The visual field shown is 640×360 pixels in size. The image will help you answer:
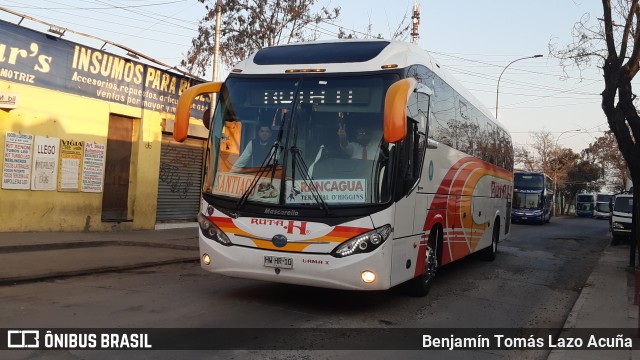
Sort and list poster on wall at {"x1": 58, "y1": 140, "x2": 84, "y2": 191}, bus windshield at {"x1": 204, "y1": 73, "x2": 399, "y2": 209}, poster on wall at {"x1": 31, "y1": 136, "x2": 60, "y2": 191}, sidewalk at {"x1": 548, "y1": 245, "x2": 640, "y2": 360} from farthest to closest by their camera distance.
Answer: poster on wall at {"x1": 58, "y1": 140, "x2": 84, "y2": 191}
poster on wall at {"x1": 31, "y1": 136, "x2": 60, "y2": 191}
bus windshield at {"x1": 204, "y1": 73, "x2": 399, "y2": 209}
sidewalk at {"x1": 548, "y1": 245, "x2": 640, "y2": 360}

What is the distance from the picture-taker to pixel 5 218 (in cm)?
1316

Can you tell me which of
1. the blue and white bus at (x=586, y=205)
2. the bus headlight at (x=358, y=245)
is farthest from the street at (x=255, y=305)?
the blue and white bus at (x=586, y=205)

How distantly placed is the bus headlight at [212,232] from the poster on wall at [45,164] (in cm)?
849

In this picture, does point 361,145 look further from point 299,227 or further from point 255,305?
point 255,305

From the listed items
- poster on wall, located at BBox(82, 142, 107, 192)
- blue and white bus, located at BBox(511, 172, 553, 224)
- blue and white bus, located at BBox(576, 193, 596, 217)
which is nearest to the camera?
poster on wall, located at BBox(82, 142, 107, 192)

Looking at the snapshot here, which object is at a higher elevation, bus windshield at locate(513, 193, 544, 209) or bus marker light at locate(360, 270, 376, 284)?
bus windshield at locate(513, 193, 544, 209)

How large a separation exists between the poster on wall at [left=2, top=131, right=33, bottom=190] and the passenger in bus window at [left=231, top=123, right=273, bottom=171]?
8737mm

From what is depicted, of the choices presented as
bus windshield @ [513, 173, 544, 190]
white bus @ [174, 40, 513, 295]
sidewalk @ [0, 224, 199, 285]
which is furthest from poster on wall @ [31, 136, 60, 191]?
bus windshield @ [513, 173, 544, 190]

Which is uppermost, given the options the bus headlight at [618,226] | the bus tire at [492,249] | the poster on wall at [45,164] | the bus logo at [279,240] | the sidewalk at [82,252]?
the poster on wall at [45,164]

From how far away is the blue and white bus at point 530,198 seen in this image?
120ft

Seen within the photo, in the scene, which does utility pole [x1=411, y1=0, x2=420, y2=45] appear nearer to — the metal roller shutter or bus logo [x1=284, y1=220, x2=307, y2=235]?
the metal roller shutter

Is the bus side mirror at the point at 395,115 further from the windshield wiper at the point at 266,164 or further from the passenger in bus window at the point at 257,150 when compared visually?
the passenger in bus window at the point at 257,150

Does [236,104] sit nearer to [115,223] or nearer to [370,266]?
[370,266]

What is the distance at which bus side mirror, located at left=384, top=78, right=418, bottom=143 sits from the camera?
19.1 ft
